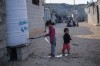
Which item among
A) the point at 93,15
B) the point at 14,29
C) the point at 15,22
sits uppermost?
the point at 93,15

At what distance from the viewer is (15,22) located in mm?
7945

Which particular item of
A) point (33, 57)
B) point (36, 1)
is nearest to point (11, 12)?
point (33, 57)

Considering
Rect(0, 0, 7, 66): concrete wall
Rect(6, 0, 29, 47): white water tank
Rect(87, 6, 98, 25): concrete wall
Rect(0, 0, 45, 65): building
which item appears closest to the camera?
Rect(0, 0, 7, 66): concrete wall

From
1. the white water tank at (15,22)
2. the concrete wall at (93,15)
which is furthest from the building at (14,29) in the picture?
the concrete wall at (93,15)

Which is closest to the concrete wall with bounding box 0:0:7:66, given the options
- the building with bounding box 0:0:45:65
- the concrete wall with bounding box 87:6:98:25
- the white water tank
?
the building with bounding box 0:0:45:65

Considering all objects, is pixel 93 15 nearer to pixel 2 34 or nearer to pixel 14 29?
pixel 14 29

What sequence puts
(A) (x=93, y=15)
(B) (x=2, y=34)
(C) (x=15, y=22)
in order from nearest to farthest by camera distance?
1. (B) (x=2, y=34)
2. (C) (x=15, y=22)
3. (A) (x=93, y=15)

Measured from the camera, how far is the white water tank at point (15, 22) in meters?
7.89

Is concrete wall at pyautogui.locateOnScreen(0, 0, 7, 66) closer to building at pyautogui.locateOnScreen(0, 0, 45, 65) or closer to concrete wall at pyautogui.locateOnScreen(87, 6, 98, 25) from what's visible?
building at pyautogui.locateOnScreen(0, 0, 45, 65)

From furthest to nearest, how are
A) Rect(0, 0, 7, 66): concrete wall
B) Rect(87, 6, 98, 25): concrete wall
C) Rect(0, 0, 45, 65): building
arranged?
Rect(87, 6, 98, 25): concrete wall → Rect(0, 0, 45, 65): building → Rect(0, 0, 7, 66): concrete wall

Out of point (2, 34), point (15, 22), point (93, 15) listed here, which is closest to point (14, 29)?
point (15, 22)

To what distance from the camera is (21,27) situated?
8062 millimetres

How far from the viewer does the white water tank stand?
25.9ft

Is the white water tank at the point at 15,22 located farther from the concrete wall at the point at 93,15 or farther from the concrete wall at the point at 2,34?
the concrete wall at the point at 93,15
